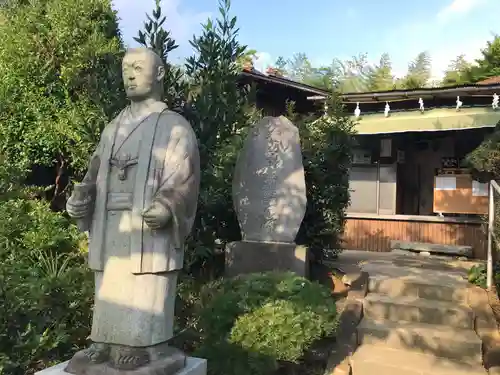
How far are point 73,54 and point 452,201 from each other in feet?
31.0

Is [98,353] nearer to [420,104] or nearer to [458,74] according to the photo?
[420,104]

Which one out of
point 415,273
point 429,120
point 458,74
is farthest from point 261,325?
point 458,74

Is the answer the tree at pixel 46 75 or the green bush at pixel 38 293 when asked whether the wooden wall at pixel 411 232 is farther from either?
the green bush at pixel 38 293

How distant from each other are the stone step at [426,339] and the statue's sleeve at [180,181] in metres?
4.20

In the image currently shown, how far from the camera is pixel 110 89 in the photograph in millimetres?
6328

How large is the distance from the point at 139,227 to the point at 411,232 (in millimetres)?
10834

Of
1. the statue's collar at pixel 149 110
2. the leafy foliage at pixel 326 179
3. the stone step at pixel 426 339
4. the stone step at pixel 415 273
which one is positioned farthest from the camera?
the leafy foliage at pixel 326 179

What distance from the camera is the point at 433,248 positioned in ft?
39.0

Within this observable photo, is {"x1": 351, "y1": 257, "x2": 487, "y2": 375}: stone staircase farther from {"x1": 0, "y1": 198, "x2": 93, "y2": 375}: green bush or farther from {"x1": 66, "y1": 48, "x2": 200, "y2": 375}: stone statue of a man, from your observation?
{"x1": 66, "y1": 48, "x2": 200, "y2": 375}: stone statue of a man

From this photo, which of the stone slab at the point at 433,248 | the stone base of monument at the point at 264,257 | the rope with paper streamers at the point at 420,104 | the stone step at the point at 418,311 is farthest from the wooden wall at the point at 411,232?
the stone base of monument at the point at 264,257

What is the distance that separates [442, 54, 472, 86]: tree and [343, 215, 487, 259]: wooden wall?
683 centimetres

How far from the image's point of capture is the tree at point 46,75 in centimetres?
818

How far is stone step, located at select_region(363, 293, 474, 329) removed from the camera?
21.9 ft

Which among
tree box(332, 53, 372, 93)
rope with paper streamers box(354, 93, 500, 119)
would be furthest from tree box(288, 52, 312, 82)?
rope with paper streamers box(354, 93, 500, 119)
